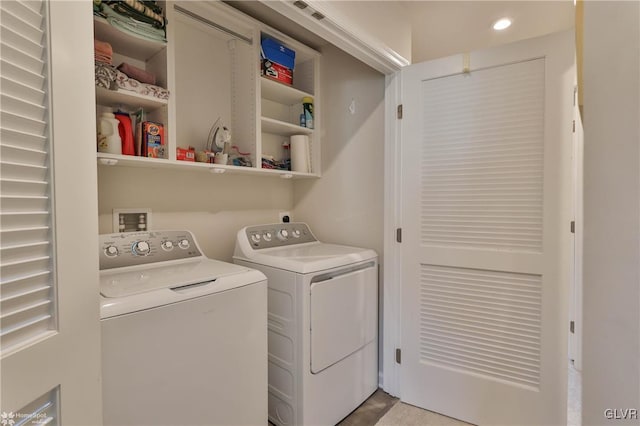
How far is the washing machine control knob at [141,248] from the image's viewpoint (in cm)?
151

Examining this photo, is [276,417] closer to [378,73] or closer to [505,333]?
[505,333]

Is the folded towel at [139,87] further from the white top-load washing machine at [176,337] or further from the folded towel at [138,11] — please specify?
the white top-load washing machine at [176,337]

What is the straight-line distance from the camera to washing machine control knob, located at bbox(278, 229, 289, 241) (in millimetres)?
2174

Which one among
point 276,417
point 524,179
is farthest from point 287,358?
point 524,179

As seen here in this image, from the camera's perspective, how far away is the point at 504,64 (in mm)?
1670

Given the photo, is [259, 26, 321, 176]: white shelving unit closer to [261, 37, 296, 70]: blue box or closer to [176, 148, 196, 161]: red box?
[261, 37, 296, 70]: blue box

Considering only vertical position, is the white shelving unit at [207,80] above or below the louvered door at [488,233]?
above

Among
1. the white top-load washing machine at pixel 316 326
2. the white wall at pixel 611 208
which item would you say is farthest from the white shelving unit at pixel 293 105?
the white wall at pixel 611 208

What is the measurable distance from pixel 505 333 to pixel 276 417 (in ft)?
4.44

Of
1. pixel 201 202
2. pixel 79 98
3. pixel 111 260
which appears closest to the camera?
pixel 79 98

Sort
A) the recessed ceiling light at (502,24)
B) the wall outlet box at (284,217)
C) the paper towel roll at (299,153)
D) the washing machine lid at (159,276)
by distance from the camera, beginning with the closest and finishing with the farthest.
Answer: the washing machine lid at (159,276), the recessed ceiling light at (502,24), the paper towel roll at (299,153), the wall outlet box at (284,217)

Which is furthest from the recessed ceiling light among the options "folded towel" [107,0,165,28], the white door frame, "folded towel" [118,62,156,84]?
"folded towel" [118,62,156,84]

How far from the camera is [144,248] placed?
154 cm

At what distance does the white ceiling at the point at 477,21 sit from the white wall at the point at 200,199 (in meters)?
1.49
